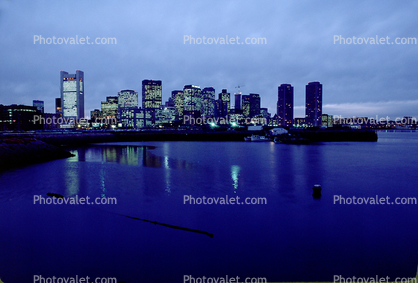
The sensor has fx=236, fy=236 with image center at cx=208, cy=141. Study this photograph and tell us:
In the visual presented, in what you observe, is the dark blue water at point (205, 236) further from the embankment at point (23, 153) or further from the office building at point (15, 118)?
the office building at point (15, 118)

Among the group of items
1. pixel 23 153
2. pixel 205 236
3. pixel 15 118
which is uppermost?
pixel 15 118

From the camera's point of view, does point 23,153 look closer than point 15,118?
Yes

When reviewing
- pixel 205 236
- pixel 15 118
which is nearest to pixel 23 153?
pixel 205 236

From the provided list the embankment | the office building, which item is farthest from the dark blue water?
the office building

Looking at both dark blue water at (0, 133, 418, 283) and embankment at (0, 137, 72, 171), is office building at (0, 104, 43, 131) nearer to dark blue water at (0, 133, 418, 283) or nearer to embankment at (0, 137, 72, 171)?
embankment at (0, 137, 72, 171)

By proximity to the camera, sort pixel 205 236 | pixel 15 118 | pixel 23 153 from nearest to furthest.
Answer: pixel 205 236 < pixel 23 153 < pixel 15 118

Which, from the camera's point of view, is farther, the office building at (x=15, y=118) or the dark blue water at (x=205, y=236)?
the office building at (x=15, y=118)

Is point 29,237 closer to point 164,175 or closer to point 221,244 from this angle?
point 221,244

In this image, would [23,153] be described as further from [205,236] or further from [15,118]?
[15,118]

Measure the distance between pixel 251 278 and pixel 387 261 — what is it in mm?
5985

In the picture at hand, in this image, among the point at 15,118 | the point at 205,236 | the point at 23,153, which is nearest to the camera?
the point at 205,236

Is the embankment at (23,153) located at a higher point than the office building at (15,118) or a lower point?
lower

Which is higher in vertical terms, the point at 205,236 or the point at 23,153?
the point at 23,153

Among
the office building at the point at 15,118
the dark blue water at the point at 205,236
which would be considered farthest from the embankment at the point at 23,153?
the office building at the point at 15,118
